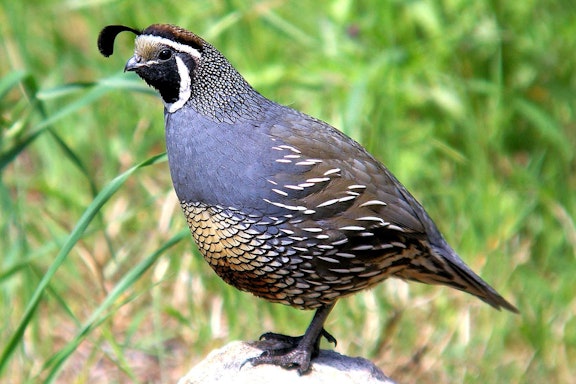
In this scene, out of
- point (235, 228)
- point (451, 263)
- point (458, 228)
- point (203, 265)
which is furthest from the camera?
point (458, 228)

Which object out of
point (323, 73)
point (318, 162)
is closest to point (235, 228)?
point (318, 162)

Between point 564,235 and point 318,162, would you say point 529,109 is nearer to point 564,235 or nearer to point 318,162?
point 564,235

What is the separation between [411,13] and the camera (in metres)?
4.77

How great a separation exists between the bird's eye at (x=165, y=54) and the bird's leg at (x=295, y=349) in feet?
3.17

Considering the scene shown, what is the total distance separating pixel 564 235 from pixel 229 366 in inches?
96.4

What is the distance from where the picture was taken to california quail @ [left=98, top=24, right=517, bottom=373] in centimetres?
282

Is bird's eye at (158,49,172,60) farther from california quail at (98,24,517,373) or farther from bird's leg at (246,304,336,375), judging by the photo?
bird's leg at (246,304,336,375)

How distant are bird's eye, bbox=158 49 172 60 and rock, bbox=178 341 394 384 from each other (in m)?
0.95

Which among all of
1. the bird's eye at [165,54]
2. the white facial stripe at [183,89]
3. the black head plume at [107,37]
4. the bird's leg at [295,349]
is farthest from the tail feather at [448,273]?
the black head plume at [107,37]

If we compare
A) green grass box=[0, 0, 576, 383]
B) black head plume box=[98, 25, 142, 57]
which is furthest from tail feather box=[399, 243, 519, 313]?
black head plume box=[98, 25, 142, 57]

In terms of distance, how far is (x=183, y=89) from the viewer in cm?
294

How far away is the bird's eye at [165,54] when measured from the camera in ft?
9.37

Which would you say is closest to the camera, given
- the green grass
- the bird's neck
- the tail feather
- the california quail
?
the california quail

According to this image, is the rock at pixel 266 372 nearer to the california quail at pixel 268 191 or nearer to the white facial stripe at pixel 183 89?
the california quail at pixel 268 191
